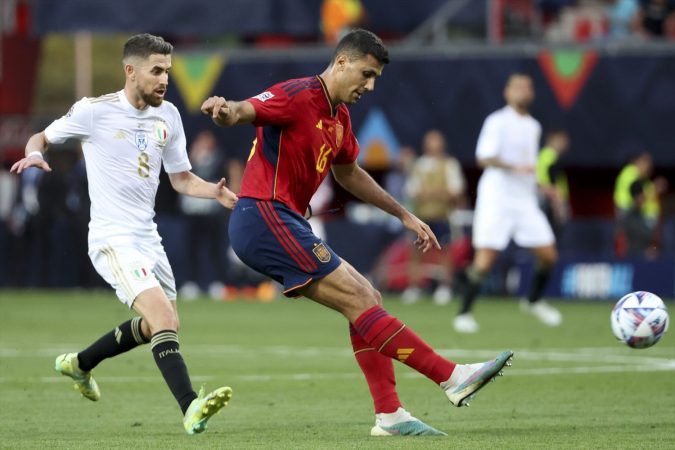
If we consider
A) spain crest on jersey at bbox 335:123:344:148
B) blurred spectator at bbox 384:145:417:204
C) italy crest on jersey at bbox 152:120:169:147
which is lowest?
blurred spectator at bbox 384:145:417:204

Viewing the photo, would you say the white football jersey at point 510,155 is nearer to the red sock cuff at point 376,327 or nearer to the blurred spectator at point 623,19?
the blurred spectator at point 623,19

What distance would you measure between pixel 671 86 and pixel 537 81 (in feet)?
7.46

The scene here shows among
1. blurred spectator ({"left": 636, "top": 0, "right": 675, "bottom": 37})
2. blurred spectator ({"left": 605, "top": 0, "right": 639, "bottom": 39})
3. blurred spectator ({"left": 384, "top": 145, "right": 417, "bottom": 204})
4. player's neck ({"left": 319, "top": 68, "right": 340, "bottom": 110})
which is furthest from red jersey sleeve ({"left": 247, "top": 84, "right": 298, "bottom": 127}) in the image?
blurred spectator ({"left": 605, "top": 0, "right": 639, "bottom": 39})

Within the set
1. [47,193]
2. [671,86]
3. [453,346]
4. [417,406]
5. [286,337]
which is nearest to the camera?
[417,406]

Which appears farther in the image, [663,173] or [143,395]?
[663,173]

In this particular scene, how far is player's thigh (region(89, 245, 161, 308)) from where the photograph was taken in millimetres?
9062

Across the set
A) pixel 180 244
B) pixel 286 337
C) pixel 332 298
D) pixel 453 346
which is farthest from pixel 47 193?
pixel 332 298

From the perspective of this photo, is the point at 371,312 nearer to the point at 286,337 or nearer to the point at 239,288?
the point at 286,337

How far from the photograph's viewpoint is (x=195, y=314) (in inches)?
806

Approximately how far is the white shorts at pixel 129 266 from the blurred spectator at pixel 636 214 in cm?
1490

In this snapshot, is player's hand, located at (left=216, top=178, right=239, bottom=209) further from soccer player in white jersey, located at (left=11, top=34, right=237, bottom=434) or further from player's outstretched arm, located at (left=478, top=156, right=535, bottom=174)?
player's outstretched arm, located at (left=478, top=156, right=535, bottom=174)

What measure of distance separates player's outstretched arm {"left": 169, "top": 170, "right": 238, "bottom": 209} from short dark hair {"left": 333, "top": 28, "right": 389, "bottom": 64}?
112 cm

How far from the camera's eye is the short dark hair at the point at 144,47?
916cm

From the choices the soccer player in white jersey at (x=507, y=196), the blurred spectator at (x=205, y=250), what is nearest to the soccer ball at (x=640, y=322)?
the soccer player in white jersey at (x=507, y=196)
